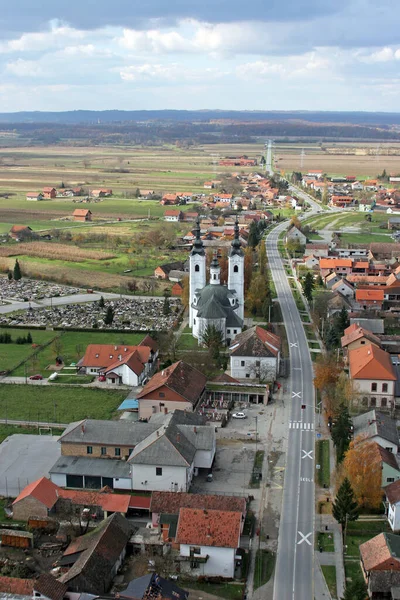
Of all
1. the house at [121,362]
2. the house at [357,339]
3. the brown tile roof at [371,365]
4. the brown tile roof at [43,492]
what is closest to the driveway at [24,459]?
the brown tile roof at [43,492]

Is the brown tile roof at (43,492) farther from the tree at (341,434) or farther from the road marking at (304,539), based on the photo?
the tree at (341,434)

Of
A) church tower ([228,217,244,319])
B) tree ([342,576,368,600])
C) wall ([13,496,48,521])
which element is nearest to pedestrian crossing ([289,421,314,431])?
tree ([342,576,368,600])

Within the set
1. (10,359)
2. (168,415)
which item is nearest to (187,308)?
(10,359)

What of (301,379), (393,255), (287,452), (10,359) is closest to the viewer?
(287,452)

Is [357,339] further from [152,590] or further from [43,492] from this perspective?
[152,590]

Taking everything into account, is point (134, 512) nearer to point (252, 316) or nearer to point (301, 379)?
point (301, 379)

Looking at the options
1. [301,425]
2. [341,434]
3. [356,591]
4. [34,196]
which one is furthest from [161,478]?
[34,196]

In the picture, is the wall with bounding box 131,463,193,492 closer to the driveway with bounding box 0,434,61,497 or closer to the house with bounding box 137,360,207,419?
the driveway with bounding box 0,434,61,497

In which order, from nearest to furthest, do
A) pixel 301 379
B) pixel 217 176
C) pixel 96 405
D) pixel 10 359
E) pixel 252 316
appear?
pixel 96 405, pixel 301 379, pixel 10 359, pixel 252 316, pixel 217 176
